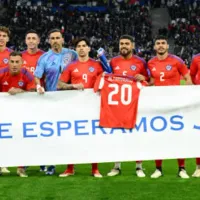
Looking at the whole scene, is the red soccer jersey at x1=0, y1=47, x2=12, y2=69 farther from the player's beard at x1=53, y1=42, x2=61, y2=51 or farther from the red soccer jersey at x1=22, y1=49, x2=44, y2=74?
the player's beard at x1=53, y1=42, x2=61, y2=51

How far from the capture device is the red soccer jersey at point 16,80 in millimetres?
7242

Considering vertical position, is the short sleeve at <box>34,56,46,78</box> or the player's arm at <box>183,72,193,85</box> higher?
the short sleeve at <box>34,56,46,78</box>

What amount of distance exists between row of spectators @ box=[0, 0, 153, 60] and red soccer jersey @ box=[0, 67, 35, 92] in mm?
24738

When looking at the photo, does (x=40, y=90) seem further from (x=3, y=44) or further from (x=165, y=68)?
(x=165, y=68)

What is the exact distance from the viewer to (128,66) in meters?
7.24

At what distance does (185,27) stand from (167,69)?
29.3 m

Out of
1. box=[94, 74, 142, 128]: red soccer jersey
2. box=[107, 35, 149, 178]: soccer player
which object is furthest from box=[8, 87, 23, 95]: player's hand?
box=[107, 35, 149, 178]: soccer player

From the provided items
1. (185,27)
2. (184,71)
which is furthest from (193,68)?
(185,27)

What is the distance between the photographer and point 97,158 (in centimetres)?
714

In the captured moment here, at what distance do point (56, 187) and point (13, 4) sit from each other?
33875 millimetres

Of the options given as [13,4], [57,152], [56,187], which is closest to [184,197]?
[56,187]

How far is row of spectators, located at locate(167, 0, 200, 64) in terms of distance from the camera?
3202cm

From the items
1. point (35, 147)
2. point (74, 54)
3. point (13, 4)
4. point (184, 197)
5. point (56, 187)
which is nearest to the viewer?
point (184, 197)

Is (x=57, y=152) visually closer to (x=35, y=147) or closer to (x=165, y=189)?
(x=35, y=147)
